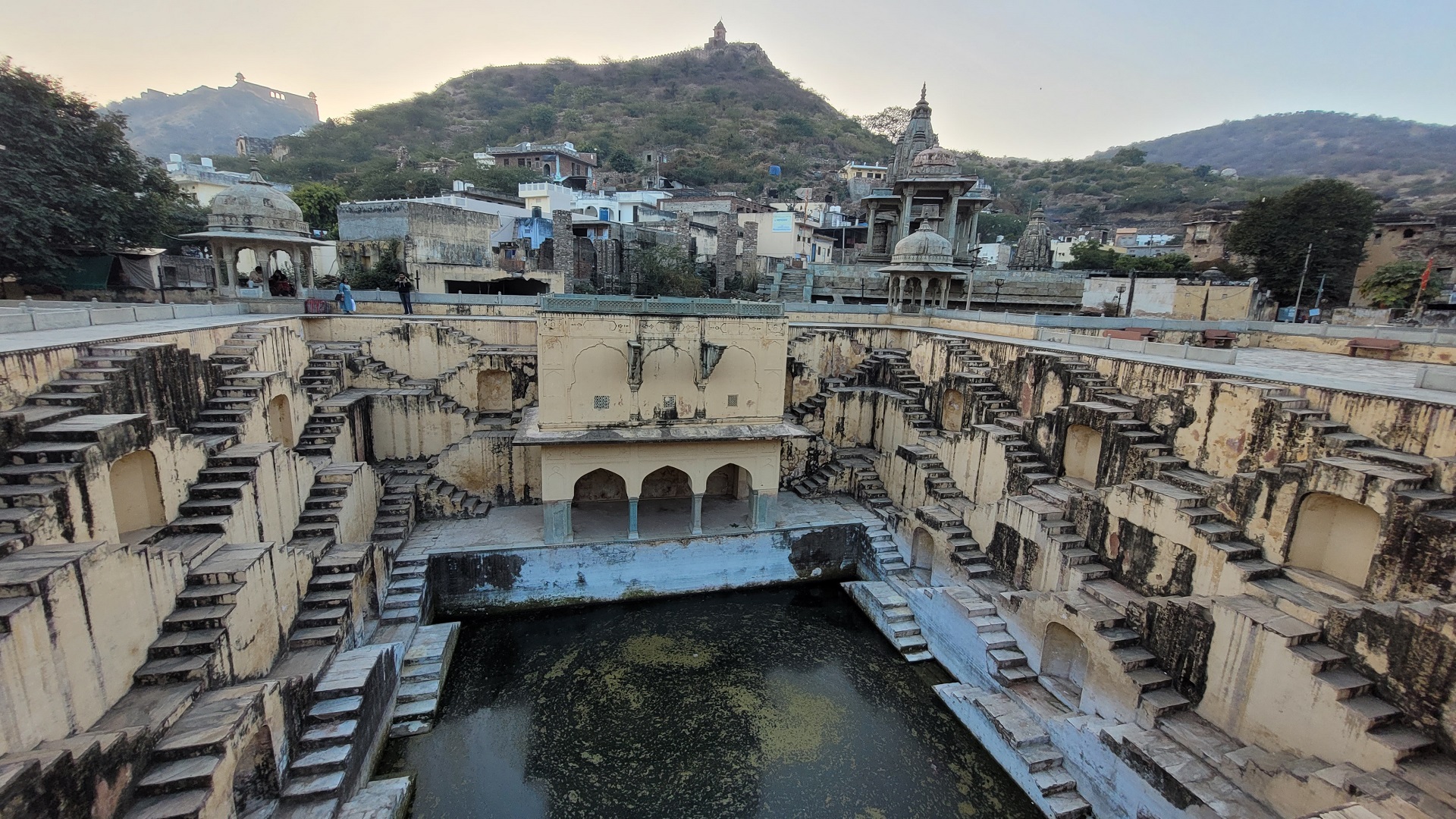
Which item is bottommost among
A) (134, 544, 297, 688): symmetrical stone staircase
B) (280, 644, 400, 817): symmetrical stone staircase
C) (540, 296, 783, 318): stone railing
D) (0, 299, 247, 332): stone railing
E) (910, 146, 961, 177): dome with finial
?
(280, 644, 400, 817): symmetrical stone staircase

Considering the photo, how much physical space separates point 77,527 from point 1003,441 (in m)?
15.2

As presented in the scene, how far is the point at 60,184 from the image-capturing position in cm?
1595

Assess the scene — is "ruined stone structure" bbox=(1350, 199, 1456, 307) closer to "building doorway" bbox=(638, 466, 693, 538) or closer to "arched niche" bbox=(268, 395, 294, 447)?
"building doorway" bbox=(638, 466, 693, 538)

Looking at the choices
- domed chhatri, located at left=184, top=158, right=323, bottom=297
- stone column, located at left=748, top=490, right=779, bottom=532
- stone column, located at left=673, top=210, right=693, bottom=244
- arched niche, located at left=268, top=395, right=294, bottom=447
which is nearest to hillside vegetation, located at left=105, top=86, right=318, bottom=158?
stone column, located at left=673, top=210, right=693, bottom=244

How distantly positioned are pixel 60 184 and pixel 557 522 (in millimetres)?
16107

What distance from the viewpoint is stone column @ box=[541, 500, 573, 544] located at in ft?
45.5

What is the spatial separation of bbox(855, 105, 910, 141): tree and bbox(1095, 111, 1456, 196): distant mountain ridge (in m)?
60.4

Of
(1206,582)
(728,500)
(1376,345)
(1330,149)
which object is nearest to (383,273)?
(728,500)

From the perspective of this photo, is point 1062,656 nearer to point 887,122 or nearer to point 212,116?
point 887,122

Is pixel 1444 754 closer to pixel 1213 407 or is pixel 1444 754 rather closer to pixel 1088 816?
pixel 1088 816

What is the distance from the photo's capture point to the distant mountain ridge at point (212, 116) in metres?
108

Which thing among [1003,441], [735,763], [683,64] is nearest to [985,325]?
[1003,441]

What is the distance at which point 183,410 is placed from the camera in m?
10.3

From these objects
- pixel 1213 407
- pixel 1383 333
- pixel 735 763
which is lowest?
pixel 735 763
